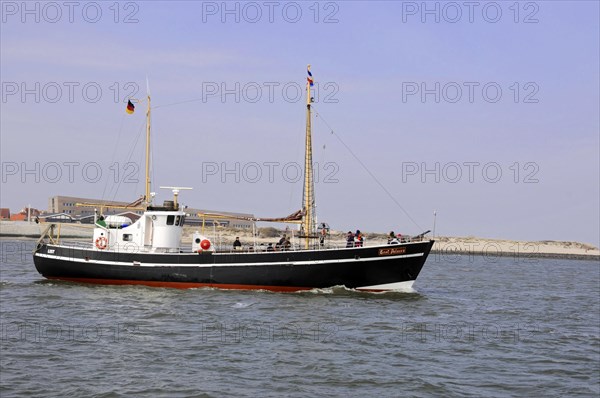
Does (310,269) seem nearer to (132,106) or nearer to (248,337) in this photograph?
(248,337)

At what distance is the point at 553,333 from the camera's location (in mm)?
27375

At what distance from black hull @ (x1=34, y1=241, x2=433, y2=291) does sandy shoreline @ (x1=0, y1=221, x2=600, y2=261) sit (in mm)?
68977

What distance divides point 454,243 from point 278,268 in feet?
404

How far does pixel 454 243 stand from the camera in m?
154

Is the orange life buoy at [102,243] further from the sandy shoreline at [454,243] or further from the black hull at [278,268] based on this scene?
the sandy shoreline at [454,243]

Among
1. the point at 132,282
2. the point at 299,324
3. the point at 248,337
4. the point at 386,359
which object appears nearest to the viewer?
the point at 386,359

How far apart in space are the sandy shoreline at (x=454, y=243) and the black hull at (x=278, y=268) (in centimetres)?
6898

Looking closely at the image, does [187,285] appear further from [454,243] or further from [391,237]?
[454,243]

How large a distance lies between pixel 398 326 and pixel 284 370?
9102 mm

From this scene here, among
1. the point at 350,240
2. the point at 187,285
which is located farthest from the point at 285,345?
the point at 187,285

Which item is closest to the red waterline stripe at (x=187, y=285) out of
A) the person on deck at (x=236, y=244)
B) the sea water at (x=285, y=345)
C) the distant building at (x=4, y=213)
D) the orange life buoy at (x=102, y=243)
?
the sea water at (x=285, y=345)

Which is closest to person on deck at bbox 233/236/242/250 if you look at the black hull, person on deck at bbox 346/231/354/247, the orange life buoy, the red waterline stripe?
the black hull

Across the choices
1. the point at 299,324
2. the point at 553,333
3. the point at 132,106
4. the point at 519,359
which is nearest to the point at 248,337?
the point at 299,324

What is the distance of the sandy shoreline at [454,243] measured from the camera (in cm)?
12544
